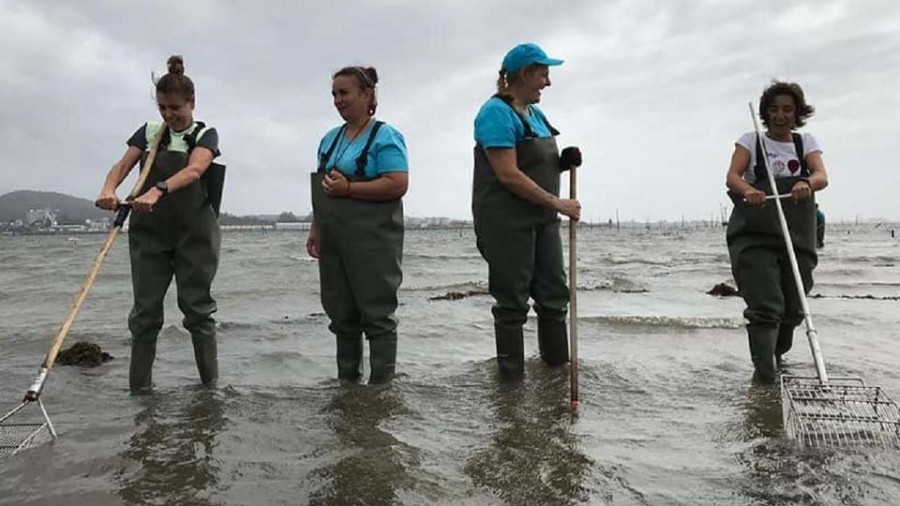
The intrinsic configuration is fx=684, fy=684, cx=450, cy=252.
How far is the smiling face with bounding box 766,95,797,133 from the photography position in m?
5.02

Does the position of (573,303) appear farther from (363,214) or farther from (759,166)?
(759,166)

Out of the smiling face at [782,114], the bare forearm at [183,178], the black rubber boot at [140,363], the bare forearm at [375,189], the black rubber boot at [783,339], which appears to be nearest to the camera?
the bare forearm at [183,178]

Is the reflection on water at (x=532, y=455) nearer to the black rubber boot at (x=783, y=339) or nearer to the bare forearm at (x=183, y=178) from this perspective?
the black rubber boot at (x=783, y=339)

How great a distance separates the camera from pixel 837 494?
2.71 m

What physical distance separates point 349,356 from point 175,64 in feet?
7.70

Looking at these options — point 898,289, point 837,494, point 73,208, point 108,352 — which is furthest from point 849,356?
point 73,208

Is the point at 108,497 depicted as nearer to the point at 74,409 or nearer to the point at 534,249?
the point at 74,409

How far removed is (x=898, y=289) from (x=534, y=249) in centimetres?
1360

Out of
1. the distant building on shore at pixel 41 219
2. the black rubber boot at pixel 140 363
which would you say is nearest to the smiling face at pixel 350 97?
the black rubber boot at pixel 140 363

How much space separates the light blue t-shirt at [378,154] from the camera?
4578 millimetres

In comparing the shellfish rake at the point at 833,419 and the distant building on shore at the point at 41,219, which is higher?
the distant building on shore at the point at 41,219

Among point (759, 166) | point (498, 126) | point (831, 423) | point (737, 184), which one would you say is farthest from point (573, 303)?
point (759, 166)

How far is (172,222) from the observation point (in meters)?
4.66

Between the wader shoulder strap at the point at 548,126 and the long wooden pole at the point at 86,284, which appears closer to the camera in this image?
the long wooden pole at the point at 86,284
